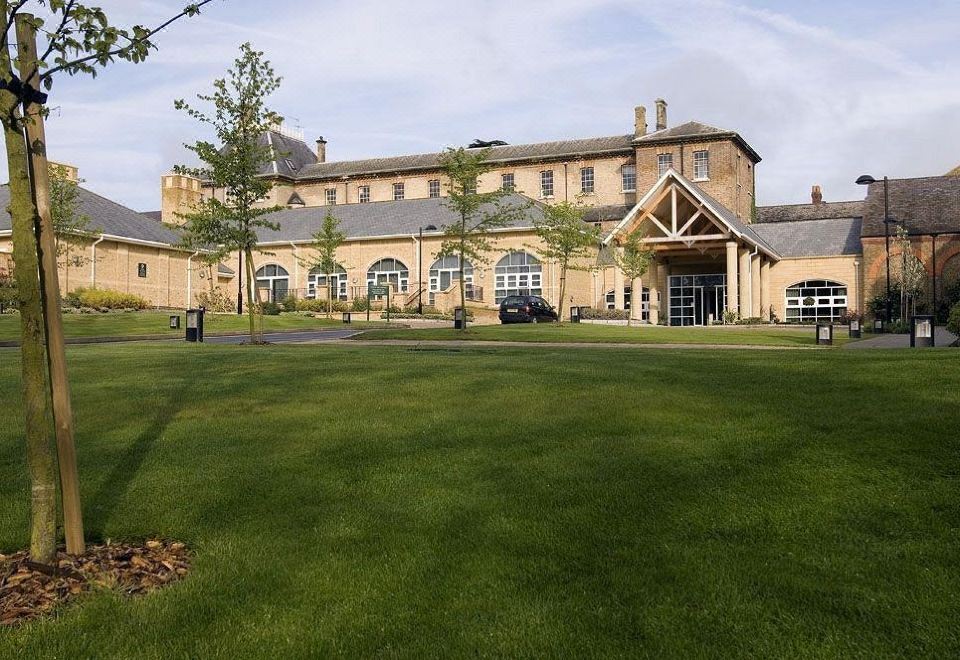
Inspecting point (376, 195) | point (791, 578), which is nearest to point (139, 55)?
point (791, 578)

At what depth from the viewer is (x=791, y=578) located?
4.34m

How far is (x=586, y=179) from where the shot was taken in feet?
211

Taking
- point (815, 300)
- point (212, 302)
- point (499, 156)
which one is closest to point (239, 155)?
point (212, 302)

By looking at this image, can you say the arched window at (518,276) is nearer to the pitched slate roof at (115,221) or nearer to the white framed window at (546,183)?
the white framed window at (546,183)

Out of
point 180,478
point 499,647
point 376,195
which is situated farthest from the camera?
point 376,195

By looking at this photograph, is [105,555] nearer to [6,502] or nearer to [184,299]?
[6,502]

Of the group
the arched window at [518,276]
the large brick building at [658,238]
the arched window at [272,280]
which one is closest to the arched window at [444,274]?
the large brick building at [658,238]

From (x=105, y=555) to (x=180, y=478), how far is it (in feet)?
4.60

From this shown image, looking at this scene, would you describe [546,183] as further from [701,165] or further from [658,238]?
[658,238]

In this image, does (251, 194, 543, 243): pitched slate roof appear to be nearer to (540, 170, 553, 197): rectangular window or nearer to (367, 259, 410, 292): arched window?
(367, 259, 410, 292): arched window

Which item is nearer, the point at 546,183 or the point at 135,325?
the point at 135,325

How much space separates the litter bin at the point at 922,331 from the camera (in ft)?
66.4

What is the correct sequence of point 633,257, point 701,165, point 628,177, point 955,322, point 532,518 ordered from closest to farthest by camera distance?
point 532,518 < point 955,322 < point 633,257 < point 701,165 < point 628,177

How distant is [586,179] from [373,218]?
17.5 meters
